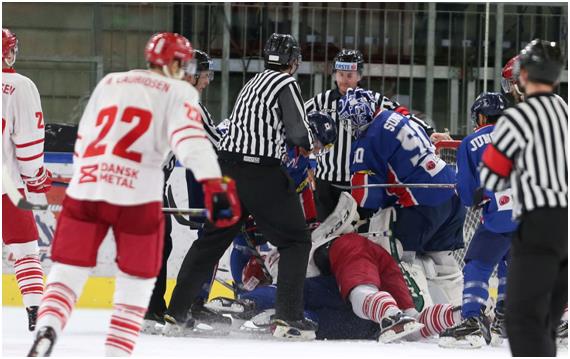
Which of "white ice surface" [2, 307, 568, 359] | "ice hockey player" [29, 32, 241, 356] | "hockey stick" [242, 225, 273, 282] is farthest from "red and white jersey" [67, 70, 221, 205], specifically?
"hockey stick" [242, 225, 273, 282]

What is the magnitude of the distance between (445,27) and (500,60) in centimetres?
40

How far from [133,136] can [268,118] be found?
142 cm

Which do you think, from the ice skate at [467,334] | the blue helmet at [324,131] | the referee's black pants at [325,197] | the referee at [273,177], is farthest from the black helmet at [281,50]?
the ice skate at [467,334]

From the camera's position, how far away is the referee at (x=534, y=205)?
2.97 m

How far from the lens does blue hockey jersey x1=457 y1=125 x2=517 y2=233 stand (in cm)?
449

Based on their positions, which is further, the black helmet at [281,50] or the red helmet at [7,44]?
the black helmet at [281,50]

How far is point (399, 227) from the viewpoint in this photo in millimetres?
5117

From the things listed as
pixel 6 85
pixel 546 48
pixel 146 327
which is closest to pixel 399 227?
pixel 146 327

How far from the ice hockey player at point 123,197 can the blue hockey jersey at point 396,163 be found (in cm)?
183

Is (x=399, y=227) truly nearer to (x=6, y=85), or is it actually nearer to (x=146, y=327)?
(x=146, y=327)

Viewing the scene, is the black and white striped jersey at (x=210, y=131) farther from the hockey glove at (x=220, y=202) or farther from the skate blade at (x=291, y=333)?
the hockey glove at (x=220, y=202)

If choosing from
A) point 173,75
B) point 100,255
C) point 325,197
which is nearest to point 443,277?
point 325,197

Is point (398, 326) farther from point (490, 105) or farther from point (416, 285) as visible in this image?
point (490, 105)

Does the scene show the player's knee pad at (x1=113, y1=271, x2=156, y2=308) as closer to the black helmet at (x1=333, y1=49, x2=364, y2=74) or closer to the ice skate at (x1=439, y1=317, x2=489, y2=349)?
the ice skate at (x1=439, y1=317, x2=489, y2=349)
